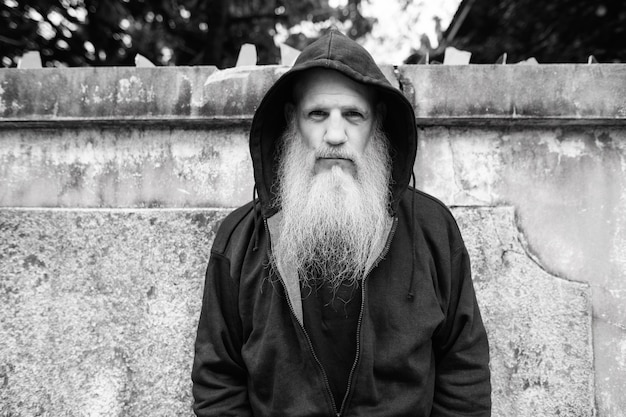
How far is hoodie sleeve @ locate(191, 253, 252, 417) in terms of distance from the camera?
2.00m

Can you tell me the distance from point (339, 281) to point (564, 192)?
45.9 inches

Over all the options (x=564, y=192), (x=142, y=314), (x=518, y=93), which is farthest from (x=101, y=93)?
(x=564, y=192)

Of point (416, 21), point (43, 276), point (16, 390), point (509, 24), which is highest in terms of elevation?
point (416, 21)

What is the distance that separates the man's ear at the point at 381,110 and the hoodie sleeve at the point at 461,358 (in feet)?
2.16

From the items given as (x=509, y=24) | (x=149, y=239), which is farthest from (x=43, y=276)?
(x=509, y=24)

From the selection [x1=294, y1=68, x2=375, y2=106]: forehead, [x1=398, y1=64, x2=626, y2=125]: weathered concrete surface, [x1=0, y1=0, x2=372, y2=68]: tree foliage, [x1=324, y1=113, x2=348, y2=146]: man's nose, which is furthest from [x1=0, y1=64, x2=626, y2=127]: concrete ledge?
[x1=0, y1=0, x2=372, y2=68]: tree foliage

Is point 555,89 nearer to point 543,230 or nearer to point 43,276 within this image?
point 543,230

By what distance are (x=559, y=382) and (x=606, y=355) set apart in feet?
0.84

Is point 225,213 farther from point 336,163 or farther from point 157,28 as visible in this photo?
point 157,28

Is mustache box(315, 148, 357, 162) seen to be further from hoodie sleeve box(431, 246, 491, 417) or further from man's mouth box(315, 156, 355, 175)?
hoodie sleeve box(431, 246, 491, 417)

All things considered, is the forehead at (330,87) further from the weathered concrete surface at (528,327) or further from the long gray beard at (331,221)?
the weathered concrete surface at (528,327)

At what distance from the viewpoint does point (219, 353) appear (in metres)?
2.03

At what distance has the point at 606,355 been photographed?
2.45 m

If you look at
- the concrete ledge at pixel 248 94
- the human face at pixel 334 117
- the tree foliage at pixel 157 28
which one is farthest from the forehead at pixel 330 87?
the tree foliage at pixel 157 28
